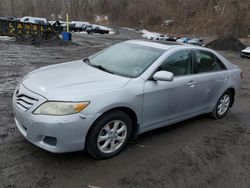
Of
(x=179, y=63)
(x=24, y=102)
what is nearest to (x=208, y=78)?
(x=179, y=63)

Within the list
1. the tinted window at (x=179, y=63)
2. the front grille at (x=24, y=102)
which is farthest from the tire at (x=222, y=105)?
the front grille at (x=24, y=102)

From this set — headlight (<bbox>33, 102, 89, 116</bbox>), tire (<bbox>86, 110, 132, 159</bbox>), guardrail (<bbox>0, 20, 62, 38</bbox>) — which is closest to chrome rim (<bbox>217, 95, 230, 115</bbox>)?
tire (<bbox>86, 110, 132, 159</bbox>)

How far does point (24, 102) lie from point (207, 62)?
3331mm

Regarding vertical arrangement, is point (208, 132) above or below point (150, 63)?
below

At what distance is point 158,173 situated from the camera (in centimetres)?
346

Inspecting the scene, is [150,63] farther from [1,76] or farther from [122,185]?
[1,76]

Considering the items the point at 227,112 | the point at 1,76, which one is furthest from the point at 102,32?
the point at 227,112

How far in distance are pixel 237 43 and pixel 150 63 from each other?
2726cm

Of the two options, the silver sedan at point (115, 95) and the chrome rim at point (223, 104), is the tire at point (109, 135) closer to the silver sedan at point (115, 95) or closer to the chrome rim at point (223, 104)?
the silver sedan at point (115, 95)

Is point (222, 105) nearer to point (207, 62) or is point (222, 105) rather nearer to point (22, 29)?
point (207, 62)

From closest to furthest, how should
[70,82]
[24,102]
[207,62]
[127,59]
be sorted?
[24,102]
[70,82]
[127,59]
[207,62]

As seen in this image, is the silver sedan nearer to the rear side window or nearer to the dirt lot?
the rear side window

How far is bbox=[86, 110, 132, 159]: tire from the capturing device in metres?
3.38

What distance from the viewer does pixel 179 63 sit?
4449 mm
